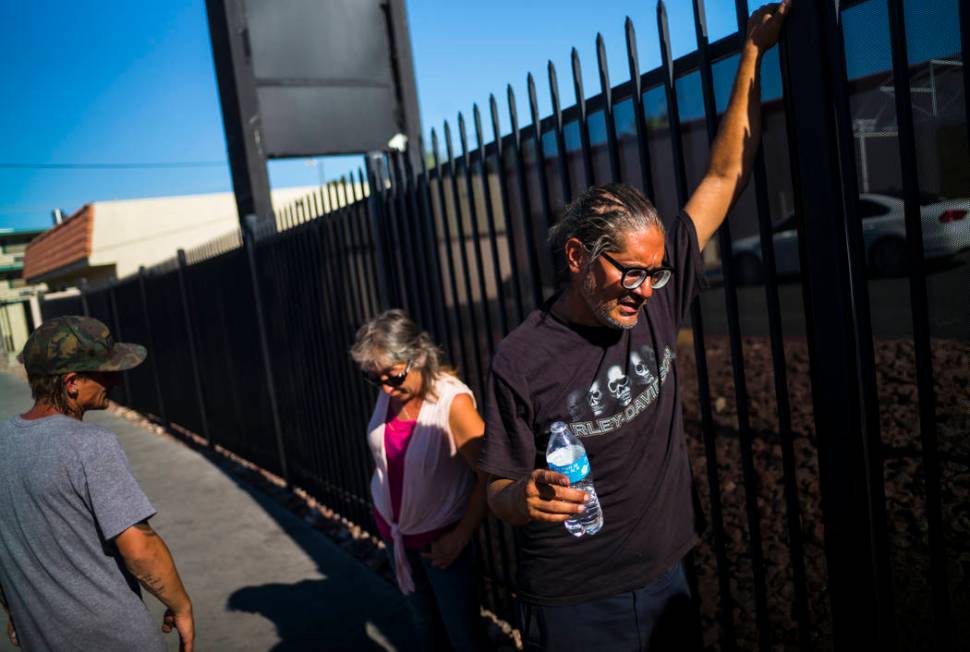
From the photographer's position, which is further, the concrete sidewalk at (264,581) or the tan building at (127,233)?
the tan building at (127,233)

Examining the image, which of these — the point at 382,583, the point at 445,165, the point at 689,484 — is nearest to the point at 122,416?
the point at 382,583

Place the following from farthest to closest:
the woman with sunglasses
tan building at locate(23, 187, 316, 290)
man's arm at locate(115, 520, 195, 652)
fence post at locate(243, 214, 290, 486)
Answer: tan building at locate(23, 187, 316, 290) → fence post at locate(243, 214, 290, 486) → the woman with sunglasses → man's arm at locate(115, 520, 195, 652)

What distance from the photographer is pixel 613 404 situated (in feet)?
6.46

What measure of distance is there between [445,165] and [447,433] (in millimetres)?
1567

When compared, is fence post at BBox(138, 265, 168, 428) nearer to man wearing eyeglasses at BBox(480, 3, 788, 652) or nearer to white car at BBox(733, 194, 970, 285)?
white car at BBox(733, 194, 970, 285)

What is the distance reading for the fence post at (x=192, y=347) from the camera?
30.6 feet

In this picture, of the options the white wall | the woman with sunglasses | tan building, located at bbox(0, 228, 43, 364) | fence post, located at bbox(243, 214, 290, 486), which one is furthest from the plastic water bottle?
tan building, located at bbox(0, 228, 43, 364)

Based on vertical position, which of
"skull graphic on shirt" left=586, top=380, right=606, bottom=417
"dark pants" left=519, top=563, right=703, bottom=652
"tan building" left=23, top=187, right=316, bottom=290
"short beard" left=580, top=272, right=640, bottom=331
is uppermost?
"tan building" left=23, top=187, right=316, bottom=290

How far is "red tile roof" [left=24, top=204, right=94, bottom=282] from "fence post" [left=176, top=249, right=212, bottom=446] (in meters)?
16.1

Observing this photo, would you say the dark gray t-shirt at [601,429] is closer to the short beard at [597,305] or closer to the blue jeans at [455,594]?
the short beard at [597,305]

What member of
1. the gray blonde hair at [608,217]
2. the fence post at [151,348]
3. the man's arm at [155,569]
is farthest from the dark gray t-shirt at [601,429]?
the fence post at [151,348]

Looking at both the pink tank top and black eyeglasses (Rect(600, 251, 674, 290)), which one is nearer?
black eyeglasses (Rect(600, 251, 674, 290))

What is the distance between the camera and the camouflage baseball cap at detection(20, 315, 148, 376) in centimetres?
242

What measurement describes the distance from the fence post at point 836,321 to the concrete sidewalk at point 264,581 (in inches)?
102
